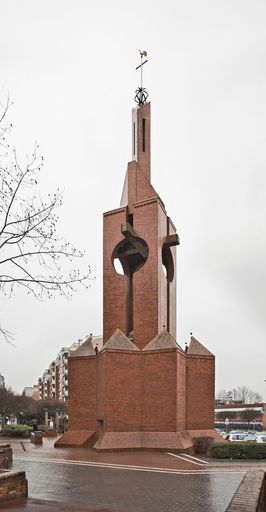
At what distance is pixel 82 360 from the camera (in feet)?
97.7

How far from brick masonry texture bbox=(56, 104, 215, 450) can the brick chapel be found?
0.16ft

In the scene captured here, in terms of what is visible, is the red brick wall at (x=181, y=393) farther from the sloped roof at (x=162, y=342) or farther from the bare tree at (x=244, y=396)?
the bare tree at (x=244, y=396)

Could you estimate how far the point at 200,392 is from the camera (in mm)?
29562

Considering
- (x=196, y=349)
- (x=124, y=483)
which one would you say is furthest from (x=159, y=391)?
(x=124, y=483)

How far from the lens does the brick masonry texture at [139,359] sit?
A: 26.5m

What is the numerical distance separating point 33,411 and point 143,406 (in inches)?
1689

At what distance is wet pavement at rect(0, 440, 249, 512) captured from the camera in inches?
439

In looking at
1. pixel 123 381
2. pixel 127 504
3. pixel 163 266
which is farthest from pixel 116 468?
pixel 163 266

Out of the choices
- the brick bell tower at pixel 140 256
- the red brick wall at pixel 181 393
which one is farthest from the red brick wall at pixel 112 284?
the red brick wall at pixel 181 393

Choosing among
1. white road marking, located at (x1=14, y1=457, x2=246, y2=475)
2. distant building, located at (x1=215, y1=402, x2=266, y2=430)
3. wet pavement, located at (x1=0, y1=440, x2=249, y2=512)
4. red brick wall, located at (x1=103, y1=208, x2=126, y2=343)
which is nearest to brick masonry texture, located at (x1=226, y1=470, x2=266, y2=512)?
wet pavement, located at (x1=0, y1=440, x2=249, y2=512)

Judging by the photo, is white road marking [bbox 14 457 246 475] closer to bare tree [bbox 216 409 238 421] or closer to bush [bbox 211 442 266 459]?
bush [bbox 211 442 266 459]

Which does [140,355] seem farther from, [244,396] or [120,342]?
[244,396]

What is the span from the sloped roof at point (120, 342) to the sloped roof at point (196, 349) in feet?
12.3

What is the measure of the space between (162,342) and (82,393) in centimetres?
562
